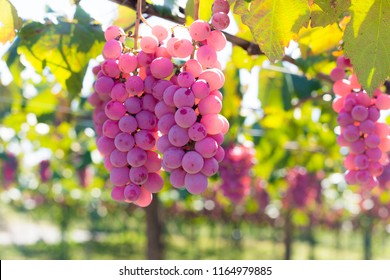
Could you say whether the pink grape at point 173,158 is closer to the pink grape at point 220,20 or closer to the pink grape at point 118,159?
the pink grape at point 118,159

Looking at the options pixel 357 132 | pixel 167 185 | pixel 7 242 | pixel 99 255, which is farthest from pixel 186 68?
pixel 7 242

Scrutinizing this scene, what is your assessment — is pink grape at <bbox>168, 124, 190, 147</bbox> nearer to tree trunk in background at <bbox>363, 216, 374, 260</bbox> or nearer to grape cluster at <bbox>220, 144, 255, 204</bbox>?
grape cluster at <bbox>220, 144, 255, 204</bbox>

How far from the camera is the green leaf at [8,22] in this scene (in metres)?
1.16

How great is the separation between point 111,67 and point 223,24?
0.73ft

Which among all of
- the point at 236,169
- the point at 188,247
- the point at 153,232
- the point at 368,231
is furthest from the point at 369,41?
the point at 188,247

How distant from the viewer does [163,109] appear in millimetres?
874

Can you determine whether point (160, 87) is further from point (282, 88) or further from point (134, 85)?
point (282, 88)

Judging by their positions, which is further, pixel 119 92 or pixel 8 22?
pixel 8 22

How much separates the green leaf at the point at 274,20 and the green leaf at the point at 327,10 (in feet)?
0.23

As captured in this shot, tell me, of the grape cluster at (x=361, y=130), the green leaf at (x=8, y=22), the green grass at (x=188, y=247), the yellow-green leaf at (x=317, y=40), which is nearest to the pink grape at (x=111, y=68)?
the green leaf at (x=8, y=22)

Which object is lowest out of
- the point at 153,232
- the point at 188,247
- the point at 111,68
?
the point at 188,247

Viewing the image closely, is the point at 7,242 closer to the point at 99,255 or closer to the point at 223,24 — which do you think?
the point at 99,255

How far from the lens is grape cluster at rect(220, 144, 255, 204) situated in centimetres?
327

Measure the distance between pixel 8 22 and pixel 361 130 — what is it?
0.88 m
